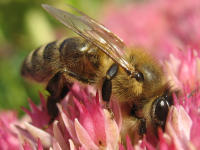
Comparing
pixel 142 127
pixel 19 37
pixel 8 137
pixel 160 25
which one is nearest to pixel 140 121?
pixel 142 127

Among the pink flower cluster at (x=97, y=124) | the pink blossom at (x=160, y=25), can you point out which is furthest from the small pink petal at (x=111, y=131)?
the pink blossom at (x=160, y=25)

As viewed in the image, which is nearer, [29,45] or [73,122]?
[73,122]

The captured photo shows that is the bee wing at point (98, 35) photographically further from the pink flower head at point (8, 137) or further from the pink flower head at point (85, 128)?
the pink flower head at point (8, 137)

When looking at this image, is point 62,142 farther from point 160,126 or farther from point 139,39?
point 139,39

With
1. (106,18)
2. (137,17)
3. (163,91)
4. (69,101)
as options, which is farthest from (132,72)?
(106,18)

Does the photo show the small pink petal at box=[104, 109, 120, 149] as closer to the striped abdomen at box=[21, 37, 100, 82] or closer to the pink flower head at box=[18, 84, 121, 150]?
the pink flower head at box=[18, 84, 121, 150]

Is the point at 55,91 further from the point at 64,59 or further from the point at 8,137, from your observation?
the point at 8,137

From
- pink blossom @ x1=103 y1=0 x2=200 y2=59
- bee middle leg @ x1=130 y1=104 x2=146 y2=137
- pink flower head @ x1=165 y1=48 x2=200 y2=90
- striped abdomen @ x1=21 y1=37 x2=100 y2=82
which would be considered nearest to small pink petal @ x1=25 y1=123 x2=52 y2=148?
striped abdomen @ x1=21 y1=37 x2=100 y2=82
